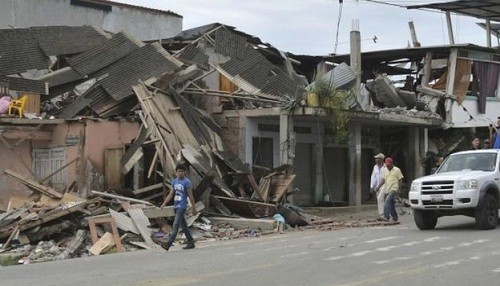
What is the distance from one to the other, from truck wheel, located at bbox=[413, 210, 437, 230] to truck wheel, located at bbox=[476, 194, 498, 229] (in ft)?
3.77

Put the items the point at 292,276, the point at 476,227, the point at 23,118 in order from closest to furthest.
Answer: the point at 292,276 < the point at 476,227 < the point at 23,118

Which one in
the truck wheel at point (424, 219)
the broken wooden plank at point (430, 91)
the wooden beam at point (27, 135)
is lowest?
the truck wheel at point (424, 219)

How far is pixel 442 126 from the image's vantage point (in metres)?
29.2

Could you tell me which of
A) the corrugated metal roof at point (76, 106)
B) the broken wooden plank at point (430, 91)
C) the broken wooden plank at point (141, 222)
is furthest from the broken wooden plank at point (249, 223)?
the broken wooden plank at point (430, 91)

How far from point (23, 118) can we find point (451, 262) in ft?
46.4

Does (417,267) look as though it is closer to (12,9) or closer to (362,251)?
(362,251)

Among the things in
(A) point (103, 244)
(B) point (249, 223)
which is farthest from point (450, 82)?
(A) point (103, 244)

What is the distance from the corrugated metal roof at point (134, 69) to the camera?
22094 mm

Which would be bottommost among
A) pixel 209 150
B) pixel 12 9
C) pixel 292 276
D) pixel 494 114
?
pixel 292 276

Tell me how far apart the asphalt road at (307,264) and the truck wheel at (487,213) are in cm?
24

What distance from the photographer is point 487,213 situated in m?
15.5

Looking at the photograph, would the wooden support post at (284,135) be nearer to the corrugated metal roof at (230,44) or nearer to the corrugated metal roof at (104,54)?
the corrugated metal roof at (230,44)

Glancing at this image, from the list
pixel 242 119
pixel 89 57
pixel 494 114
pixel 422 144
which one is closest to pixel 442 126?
pixel 422 144

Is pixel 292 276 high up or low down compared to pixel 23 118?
down
